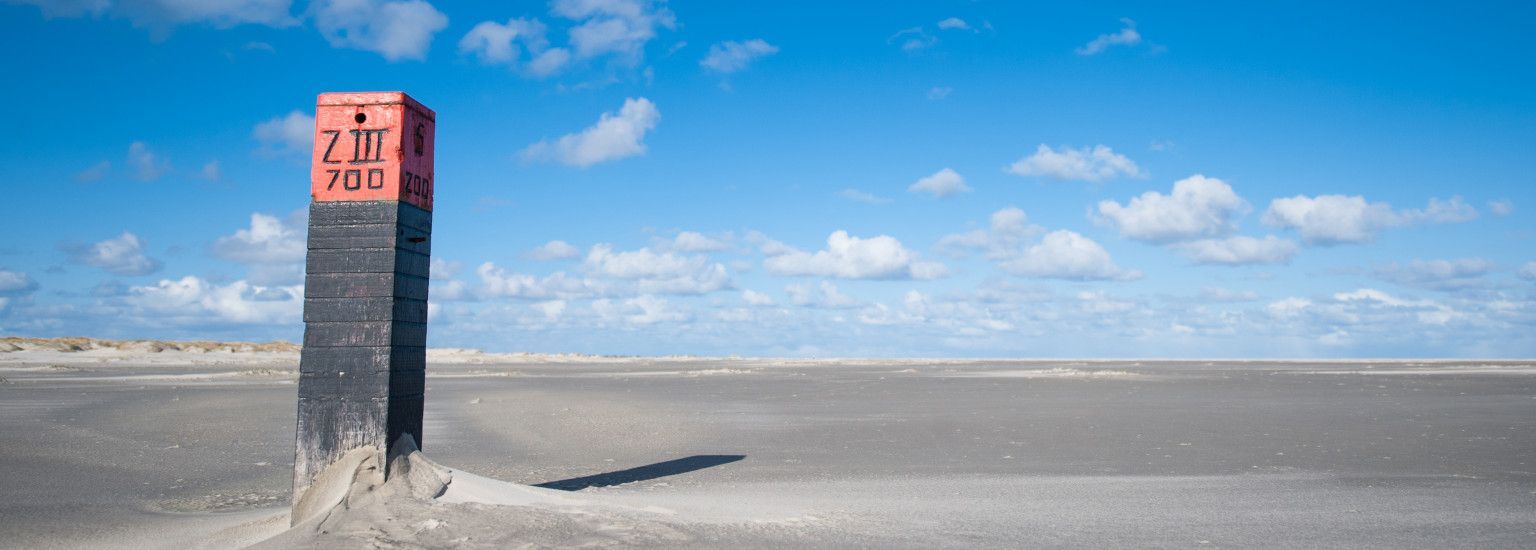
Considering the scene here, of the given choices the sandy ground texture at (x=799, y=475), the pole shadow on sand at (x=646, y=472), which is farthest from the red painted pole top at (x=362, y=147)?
the pole shadow on sand at (x=646, y=472)

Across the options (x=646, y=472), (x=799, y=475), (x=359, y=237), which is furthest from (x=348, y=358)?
(x=799, y=475)

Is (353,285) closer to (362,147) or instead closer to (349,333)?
(349,333)

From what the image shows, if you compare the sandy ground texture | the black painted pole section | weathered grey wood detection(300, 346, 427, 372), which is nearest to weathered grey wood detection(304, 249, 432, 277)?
the black painted pole section

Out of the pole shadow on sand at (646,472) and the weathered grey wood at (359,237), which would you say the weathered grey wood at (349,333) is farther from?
the pole shadow on sand at (646,472)

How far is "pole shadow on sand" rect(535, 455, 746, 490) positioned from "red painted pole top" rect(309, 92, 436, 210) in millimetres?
3407

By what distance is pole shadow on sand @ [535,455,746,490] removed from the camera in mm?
9617

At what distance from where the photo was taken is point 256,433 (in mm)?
14617

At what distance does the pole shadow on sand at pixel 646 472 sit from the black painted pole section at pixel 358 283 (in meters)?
2.23

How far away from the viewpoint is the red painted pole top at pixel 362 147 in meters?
7.53

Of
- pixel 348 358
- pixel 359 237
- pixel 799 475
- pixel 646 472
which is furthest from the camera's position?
pixel 646 472

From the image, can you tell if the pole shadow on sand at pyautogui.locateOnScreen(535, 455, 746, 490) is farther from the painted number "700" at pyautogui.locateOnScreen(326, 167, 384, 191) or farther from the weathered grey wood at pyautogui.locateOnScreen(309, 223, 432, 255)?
the painted number "700" at pyautogui.locateOnScreen(326, 167, 384, 191)

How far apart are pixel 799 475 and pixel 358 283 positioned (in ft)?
16.2

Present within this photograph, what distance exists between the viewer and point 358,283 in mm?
7461

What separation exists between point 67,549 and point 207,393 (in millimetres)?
19138
